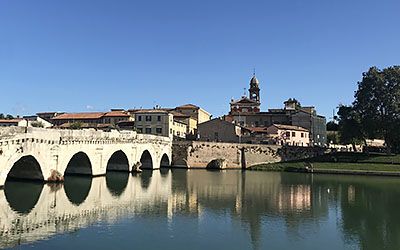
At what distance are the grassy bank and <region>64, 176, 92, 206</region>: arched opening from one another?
3454 cm

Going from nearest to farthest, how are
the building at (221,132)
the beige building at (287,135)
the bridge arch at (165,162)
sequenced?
the bridge arch at (165,162) → the building at (221,132) → the beige building at (287,135)

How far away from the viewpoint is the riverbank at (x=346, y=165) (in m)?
63.6

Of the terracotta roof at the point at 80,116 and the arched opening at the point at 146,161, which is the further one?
the terracotta roof at the point at 80,116

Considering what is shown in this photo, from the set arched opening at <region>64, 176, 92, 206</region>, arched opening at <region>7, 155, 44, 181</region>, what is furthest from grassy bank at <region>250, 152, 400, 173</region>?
arched opening at <region>7, 155, 44, 181</region>

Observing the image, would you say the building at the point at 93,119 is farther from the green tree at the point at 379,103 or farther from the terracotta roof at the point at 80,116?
the green tree at the point at 379,103

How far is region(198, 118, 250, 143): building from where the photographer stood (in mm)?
84188

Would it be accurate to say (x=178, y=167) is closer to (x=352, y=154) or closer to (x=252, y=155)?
(x=252, y=155)

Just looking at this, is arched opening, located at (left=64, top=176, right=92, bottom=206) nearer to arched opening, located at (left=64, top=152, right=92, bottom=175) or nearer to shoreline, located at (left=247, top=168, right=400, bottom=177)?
arched opening, located at (left=64, top=152, right=92, bottom=175)

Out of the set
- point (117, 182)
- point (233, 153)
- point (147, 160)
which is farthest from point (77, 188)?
point (233, 153)

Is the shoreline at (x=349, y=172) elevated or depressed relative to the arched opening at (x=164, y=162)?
depressed

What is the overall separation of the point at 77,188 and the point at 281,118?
Answer: 70375 mm

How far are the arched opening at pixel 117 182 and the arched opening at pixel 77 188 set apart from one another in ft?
7.21

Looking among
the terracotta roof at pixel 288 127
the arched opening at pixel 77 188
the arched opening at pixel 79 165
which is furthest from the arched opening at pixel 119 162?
the terracotta roof at pixel 288 127

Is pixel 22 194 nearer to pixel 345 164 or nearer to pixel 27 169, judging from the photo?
pixel 27 169
